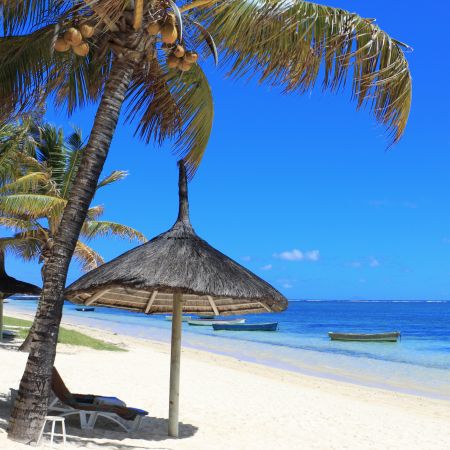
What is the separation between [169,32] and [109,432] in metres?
4.23

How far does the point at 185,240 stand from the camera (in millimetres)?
6469

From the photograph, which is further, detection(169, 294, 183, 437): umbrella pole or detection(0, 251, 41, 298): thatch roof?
detection(0, 251, 41, 298): thatch roof

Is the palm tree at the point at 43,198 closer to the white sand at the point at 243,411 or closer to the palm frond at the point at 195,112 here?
the white sand at the point at 243,411

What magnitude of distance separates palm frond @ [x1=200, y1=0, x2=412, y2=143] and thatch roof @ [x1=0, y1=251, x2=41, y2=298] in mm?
9389

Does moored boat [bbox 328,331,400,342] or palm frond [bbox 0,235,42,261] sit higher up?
palm frond [bbox 0,235,42,261]

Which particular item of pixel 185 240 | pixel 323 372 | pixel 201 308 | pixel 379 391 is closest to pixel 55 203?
pixel 201 308

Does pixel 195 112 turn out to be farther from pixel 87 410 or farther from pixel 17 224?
pixel 17 224

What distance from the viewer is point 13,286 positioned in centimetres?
1470

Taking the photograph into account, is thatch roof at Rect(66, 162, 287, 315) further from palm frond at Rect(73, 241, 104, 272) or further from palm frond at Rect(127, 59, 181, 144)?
palm frond at Rect(73, 241, 104, 272)

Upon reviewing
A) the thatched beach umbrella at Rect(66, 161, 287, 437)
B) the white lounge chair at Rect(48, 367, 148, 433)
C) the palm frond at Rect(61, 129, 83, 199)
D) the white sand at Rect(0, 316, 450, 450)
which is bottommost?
the white sand at Rect(0, 316, 450, 450)

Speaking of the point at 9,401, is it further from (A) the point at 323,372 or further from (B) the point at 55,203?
(A) the point at 323,372

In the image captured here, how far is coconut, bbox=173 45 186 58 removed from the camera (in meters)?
6.26

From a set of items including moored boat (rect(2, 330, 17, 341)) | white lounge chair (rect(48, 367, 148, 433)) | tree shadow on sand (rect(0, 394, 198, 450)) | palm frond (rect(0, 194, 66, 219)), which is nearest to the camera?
tree shadow on sand (rect(0, 394, 198, 450))

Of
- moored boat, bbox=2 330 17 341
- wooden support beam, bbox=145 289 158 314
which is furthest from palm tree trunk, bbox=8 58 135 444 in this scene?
moored boat, bbox=2 330 17 341
